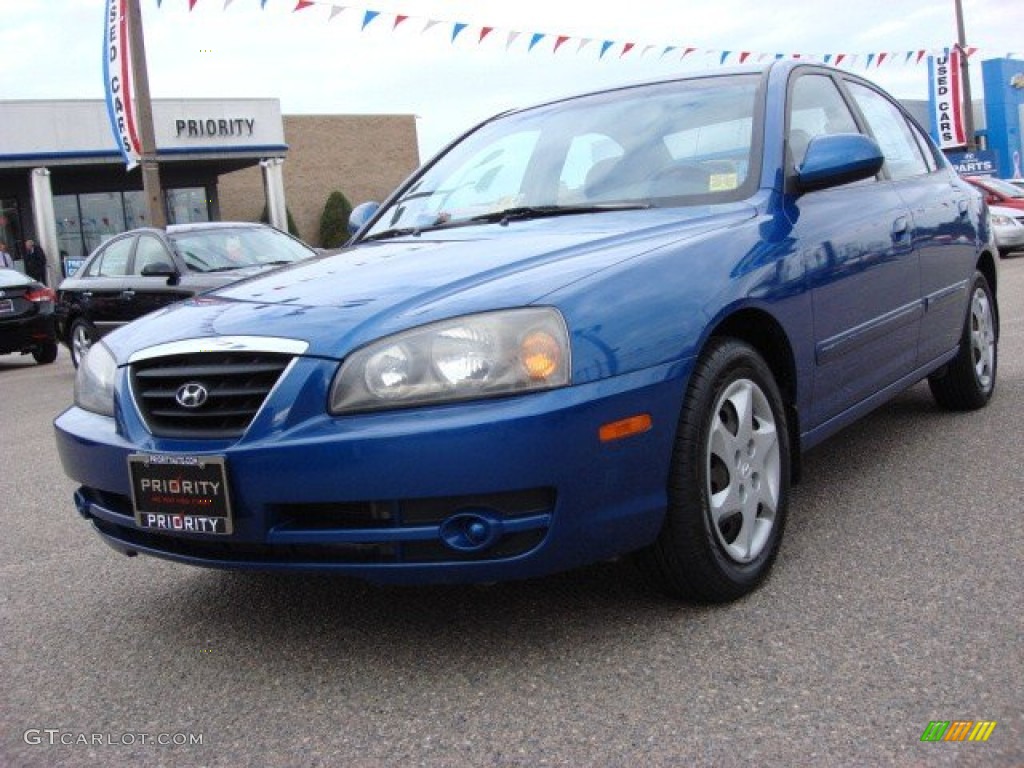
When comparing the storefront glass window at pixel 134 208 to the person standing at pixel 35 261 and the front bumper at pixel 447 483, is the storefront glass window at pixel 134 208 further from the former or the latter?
the front bumper at pixel 447 483

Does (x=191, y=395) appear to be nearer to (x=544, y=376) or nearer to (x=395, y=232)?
(x=544, y=376)

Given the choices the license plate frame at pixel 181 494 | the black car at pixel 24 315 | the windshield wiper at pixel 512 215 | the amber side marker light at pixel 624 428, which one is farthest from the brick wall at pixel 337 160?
the amber side marker light at pixel 624 428

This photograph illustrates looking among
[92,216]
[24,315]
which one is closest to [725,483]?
[24,315]

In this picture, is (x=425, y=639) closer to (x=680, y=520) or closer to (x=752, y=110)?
(x=680, y=520)

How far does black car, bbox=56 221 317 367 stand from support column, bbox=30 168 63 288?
1784 centimetres

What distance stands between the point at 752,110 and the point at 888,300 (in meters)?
0.88

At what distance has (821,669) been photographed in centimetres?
252

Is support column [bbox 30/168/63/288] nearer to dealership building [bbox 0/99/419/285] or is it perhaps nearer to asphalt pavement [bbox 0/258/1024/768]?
dealership building [bbox 0/99/419/285]

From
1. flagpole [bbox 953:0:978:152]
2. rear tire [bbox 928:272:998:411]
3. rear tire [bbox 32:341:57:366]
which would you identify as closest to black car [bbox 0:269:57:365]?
rear tire [bbox 32:341:57:366]

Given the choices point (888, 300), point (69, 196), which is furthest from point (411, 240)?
point (69, 196)

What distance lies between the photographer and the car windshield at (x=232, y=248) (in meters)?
9.40

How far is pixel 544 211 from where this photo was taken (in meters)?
3.64

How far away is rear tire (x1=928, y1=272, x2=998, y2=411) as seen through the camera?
515cm
